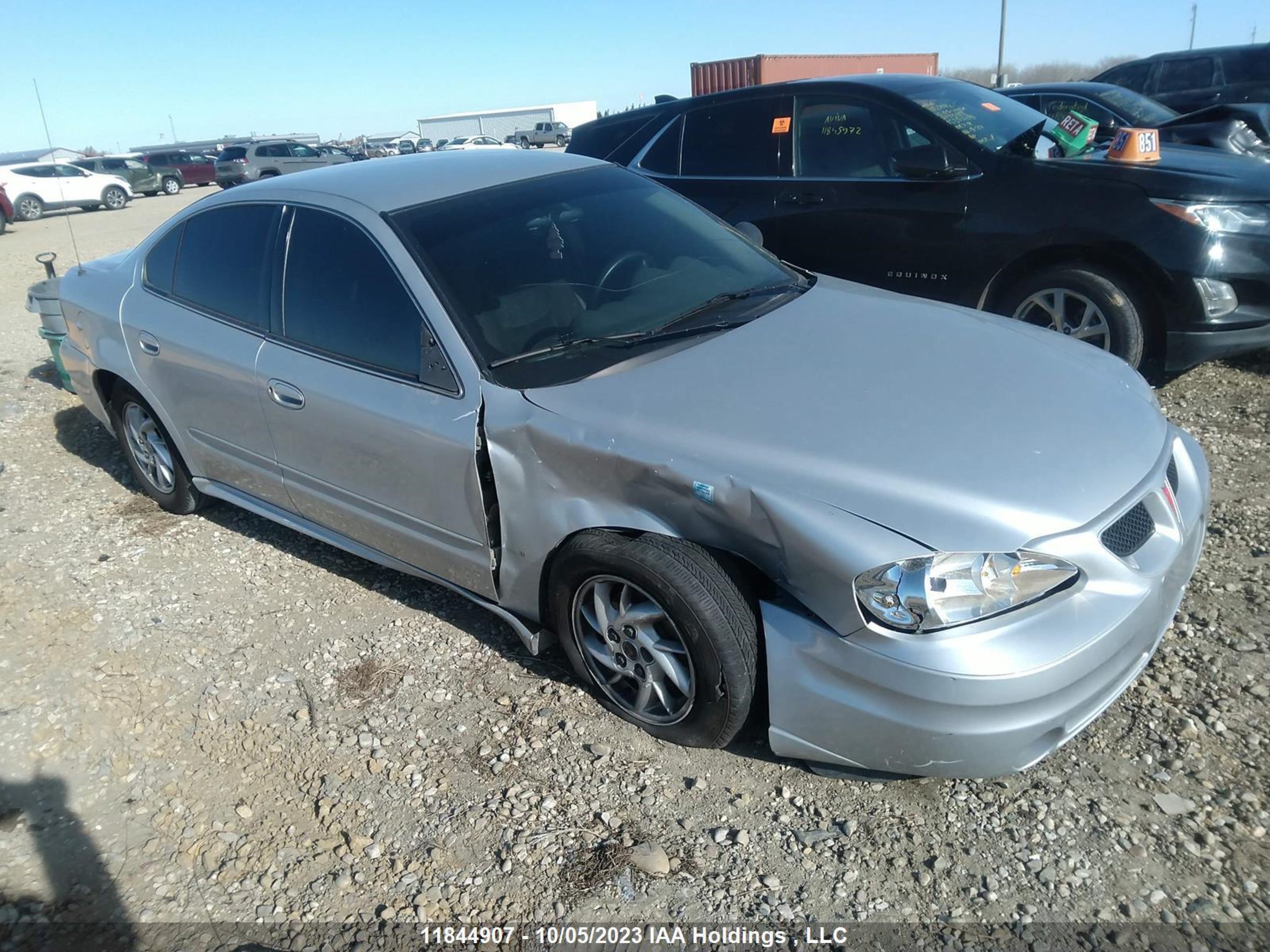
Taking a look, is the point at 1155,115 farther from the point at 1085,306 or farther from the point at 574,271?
the point at 574,271

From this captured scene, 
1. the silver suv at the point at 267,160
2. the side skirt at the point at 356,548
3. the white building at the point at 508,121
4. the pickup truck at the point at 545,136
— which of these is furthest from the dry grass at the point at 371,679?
the white building at the point at 508,121

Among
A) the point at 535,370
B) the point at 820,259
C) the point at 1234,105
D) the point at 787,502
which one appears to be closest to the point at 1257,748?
the point at 787,502

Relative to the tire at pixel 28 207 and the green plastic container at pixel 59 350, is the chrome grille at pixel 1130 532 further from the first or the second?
the tire at pixel 28 207

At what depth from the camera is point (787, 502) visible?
2299mm

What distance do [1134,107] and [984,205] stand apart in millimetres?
4673

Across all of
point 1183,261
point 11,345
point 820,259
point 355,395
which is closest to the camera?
point 355,395

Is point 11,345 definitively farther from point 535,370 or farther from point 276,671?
point 535,370

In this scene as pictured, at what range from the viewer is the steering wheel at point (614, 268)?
10.5 feet

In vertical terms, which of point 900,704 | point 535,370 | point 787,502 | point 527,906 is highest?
point 535,370

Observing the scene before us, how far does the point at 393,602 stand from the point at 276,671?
54cm

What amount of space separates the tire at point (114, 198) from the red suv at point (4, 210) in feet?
11.9

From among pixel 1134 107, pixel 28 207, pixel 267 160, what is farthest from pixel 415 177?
pixel 267 160

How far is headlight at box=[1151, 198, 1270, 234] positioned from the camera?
4.44m

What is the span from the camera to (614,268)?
10.9 ft
